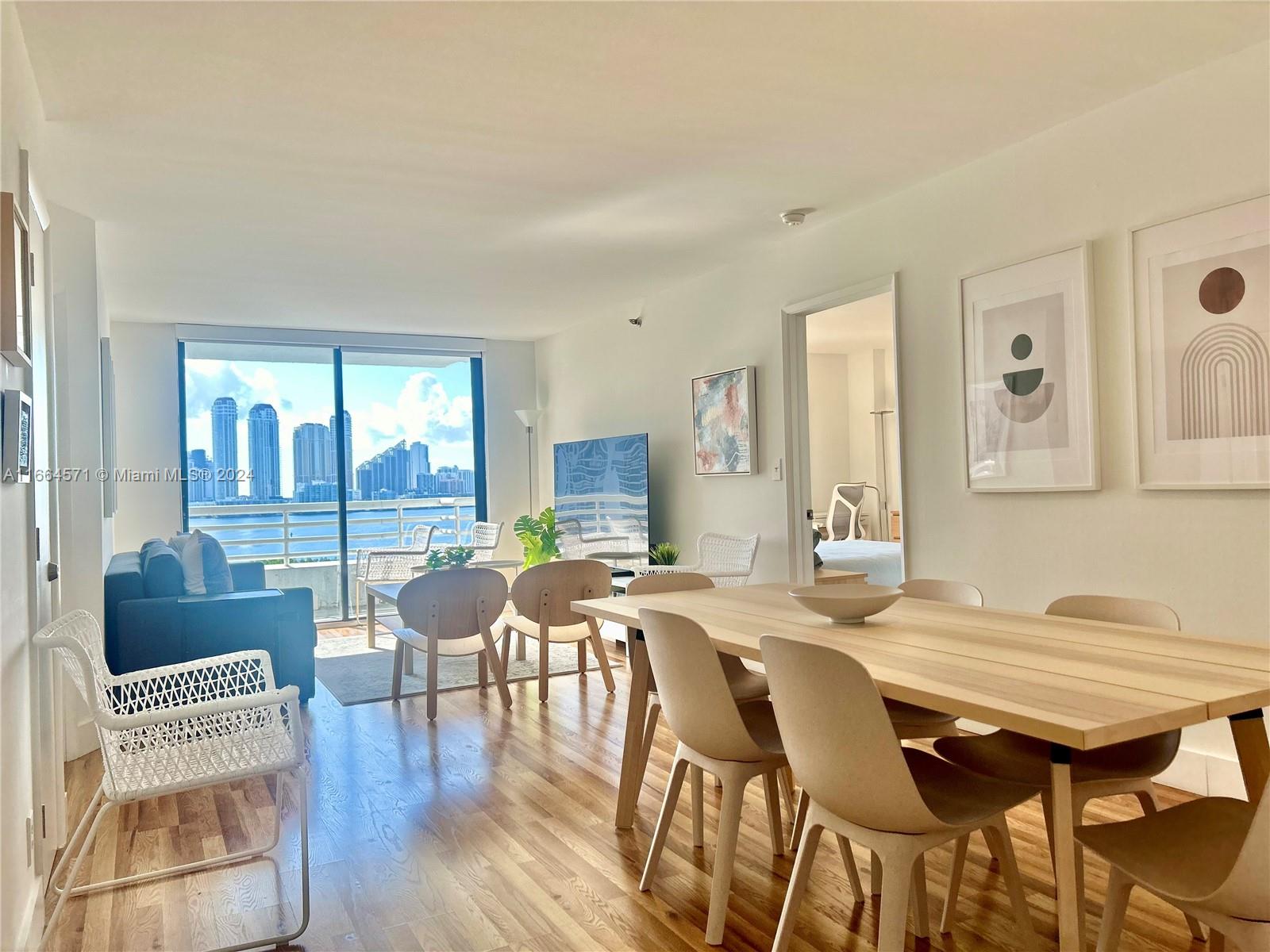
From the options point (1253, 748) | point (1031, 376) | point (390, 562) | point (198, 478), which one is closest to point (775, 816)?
point (1253, 748)

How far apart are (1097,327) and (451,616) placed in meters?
3.28

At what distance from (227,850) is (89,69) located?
258 centimetres

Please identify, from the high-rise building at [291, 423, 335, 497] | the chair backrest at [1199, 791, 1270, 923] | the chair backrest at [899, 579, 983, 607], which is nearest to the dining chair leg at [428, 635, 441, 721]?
the chair backrest at [899, 579, 983, 607]

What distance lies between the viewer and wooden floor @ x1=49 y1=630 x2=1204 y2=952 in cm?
230

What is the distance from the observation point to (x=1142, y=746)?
2242 mm

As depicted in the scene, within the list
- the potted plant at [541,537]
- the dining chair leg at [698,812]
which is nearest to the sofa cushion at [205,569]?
the dining chair leg at [698,812]

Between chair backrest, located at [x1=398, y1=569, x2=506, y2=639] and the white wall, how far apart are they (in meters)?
1.69

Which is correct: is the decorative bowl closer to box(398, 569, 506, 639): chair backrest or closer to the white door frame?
box(398, 569, 506, 639): chair backrest

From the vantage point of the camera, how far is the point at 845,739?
1.76m

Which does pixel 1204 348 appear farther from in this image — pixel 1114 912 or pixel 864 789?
pixel 864 789

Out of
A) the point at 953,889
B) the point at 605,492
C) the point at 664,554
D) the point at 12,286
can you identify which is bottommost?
the point at 953,889

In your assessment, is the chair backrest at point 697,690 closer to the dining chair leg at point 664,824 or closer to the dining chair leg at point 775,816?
the dining chair leg at point 664,824

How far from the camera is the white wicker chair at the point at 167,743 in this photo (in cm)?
227

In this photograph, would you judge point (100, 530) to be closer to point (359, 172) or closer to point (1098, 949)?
point (359, 172)
